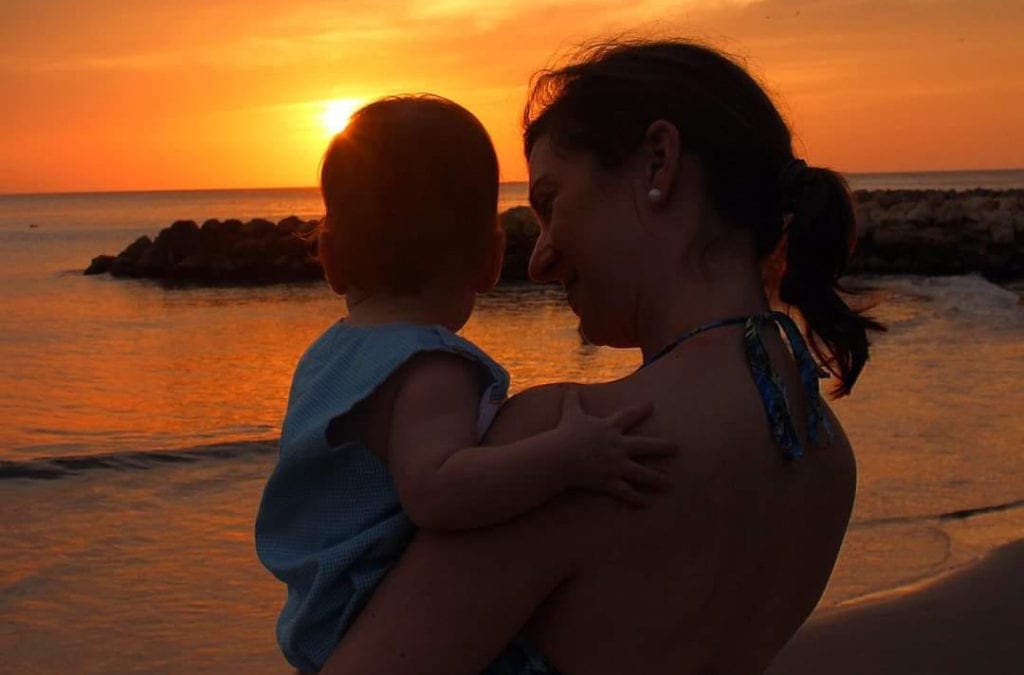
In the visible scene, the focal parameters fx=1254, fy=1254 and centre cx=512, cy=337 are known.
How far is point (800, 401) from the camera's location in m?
1.45

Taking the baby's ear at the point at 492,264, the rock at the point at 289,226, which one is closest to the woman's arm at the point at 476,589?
the baby's ear at the point at 492,264

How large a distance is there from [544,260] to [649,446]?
32 cm

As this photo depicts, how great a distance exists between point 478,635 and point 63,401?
9727 mm

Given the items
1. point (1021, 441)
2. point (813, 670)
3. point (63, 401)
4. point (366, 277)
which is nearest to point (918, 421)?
point (1021, 441)

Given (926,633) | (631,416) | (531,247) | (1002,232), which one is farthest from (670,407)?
(1002,232)

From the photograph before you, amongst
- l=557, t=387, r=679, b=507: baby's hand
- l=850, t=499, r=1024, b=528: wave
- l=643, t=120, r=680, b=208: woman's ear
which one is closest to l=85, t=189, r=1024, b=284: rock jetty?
l=850, t=499, r=1024, b=528: wave

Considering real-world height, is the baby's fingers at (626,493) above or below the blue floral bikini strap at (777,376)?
below

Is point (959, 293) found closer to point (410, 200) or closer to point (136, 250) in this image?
point (136, 250)

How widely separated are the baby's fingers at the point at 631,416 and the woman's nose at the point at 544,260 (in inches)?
9.2

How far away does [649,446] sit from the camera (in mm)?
1330

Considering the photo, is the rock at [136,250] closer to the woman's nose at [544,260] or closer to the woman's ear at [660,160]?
the woman's nose at [544,260]

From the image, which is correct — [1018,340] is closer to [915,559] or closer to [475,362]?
[915,559]

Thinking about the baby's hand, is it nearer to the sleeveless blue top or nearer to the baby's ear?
the sleeveless blue top

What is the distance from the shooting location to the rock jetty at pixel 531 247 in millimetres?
23078
